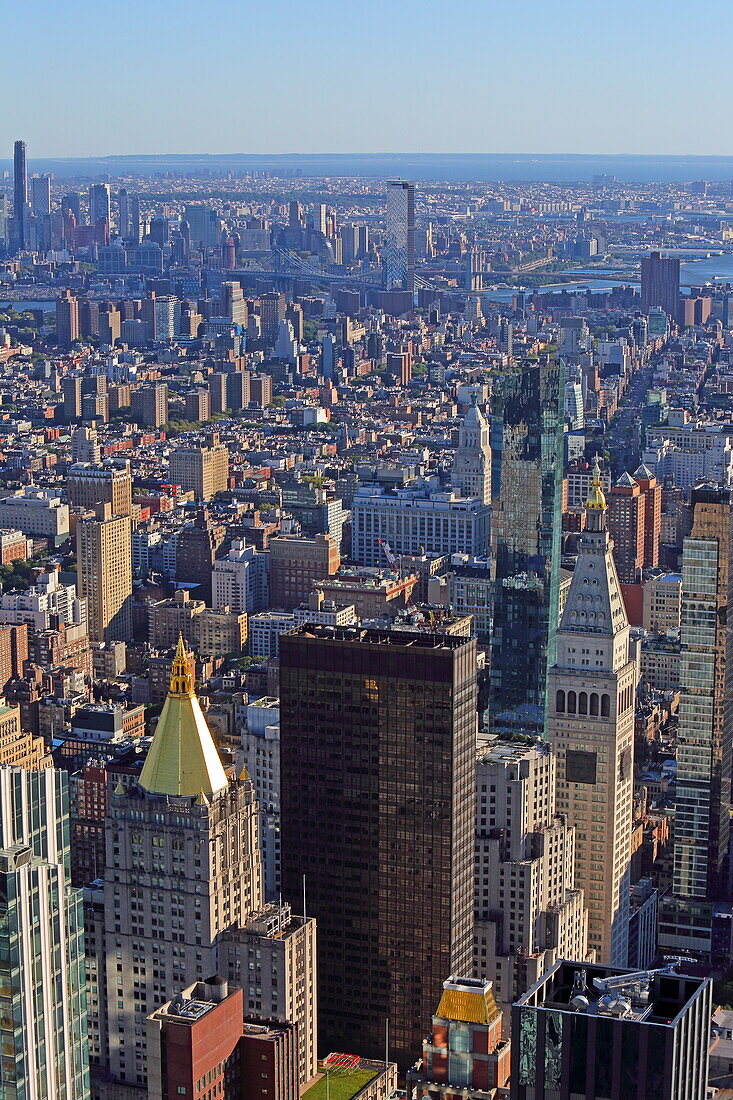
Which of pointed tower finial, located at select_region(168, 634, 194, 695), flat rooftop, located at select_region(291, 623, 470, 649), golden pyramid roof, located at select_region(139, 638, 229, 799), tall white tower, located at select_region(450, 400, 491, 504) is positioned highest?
pointed tower finial, located at select_region(168, 634, 194, 695)

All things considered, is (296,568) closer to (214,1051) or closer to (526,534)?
(526,534)

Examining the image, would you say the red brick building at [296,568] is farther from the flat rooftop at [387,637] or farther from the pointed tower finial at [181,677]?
the pointed tower finial at [181,677]

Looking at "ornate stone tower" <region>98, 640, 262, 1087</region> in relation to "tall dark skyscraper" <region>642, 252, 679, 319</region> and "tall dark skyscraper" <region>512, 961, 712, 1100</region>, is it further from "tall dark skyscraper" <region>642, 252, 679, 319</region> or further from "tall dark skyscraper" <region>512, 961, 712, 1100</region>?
"tall dark skyscraper" <region>642, 252, 679, 319</region>

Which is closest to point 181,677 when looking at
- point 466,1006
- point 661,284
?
point 466,1006

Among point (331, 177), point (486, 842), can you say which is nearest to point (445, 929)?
point (486, 842)

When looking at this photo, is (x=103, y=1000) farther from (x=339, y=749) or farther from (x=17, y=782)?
(x=17, y=782)

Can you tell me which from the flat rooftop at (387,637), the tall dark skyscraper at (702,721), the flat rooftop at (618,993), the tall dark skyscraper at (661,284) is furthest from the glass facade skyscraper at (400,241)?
the flat rooftop at (618,993)

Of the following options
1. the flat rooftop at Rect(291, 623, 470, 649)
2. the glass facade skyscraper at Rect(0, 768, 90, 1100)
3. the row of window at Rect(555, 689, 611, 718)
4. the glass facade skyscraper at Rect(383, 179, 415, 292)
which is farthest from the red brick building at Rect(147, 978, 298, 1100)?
the glass facade skyscraper at Rect(383, 179, 415, 292)
